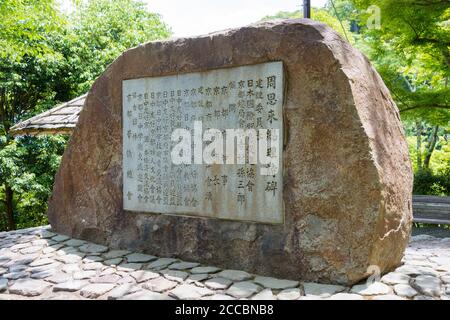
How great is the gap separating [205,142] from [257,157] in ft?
2.38

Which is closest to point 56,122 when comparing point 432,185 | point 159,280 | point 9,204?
point 159,280

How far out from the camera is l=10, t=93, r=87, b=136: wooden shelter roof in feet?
23.8

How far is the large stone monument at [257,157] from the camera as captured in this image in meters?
3.72

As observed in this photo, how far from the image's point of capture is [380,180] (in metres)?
3.62

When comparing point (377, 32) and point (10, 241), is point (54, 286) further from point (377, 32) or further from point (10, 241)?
point (377, 32)

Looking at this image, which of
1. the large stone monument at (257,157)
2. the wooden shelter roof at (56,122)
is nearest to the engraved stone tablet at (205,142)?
the large stone monument at (257,157)

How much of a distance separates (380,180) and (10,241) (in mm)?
5370

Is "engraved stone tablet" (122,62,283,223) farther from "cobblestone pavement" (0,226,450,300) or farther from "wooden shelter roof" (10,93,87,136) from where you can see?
"wooden shelter roof" (10,93,87,136)

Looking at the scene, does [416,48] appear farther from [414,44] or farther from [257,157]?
[257,157]

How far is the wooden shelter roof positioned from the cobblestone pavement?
111 inches

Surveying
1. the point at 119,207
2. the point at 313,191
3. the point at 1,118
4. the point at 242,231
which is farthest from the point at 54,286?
the point at 1,118

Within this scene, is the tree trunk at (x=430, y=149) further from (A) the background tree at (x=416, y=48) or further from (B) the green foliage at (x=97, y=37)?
(B) the green foliage at (x=97, y=37)

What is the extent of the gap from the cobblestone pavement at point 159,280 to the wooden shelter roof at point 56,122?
111 inches

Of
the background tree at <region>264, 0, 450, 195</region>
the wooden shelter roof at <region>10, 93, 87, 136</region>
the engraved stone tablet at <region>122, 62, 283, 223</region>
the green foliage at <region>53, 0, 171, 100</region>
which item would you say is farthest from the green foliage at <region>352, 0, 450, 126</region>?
the green foliage at <region>53, 0, 171, 100</region>
